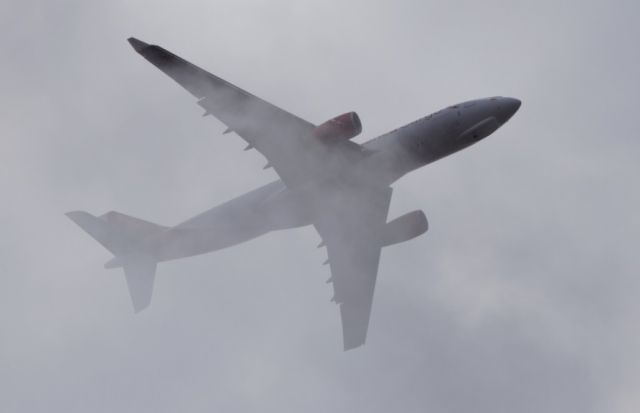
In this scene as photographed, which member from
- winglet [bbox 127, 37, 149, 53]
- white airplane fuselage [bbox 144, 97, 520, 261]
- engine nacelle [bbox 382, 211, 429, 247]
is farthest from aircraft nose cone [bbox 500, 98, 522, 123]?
winglet [bbox 127, 37, 149, 53]

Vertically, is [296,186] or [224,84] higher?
[224,84]

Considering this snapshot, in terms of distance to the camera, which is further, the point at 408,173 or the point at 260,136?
the point at 408,173

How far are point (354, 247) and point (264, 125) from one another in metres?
11.1

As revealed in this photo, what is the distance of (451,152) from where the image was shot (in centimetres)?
4659

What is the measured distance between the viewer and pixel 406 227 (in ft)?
166

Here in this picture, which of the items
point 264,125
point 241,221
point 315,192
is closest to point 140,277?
point 241,221

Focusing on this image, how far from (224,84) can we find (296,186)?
25.6ft

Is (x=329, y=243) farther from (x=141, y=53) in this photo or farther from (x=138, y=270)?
(x=141, y=53)

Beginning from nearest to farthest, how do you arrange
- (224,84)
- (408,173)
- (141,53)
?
(141,53) → (224,84) → (408,173)

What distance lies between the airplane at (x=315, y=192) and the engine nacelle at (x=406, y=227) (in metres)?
0.06

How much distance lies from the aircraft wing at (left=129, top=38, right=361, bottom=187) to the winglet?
881mm

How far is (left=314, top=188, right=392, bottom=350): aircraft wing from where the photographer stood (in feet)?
163

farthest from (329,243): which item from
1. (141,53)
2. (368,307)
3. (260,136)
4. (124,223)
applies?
(141,53)

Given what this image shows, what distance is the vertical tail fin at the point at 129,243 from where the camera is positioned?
52.2 meters
